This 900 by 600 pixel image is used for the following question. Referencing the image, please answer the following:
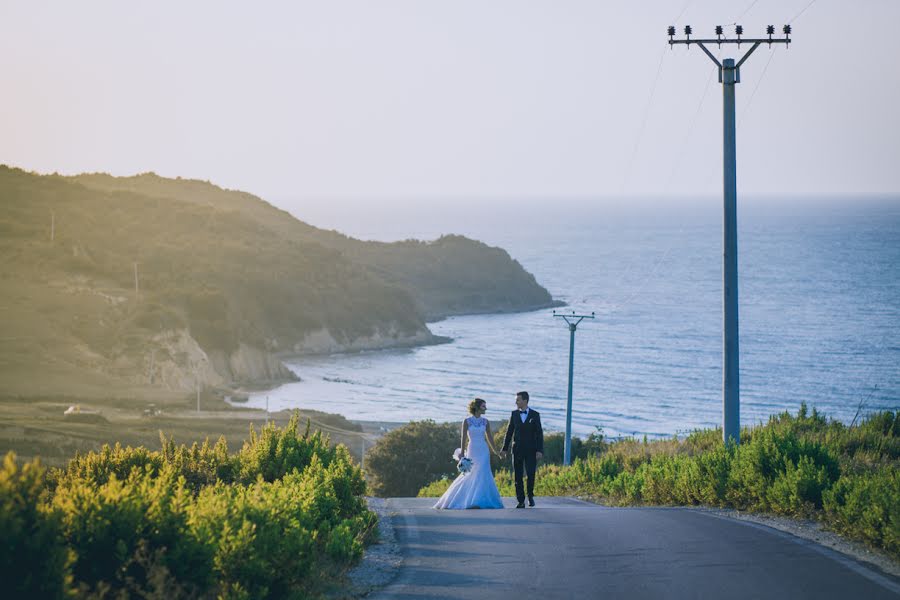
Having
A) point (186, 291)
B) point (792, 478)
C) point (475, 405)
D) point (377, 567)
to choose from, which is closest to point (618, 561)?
point (377, 567)

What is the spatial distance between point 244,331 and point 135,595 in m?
101

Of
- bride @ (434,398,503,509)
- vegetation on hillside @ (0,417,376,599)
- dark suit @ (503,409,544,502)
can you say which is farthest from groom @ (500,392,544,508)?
vegetation on hillside @ (0,417,376,599)

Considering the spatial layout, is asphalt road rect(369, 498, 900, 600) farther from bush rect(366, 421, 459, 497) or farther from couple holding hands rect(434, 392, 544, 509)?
bush rect(366, 421, 459, 497)

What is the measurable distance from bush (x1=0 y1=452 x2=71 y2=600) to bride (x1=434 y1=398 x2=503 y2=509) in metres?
9.56

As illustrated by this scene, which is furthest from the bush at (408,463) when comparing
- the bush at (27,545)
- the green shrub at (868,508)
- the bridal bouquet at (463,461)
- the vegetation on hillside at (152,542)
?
the bush at (27,545)

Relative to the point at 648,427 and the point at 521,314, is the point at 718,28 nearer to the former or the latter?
the point at 648,427

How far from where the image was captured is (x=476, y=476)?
15688mm

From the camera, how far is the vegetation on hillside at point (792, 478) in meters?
11.1

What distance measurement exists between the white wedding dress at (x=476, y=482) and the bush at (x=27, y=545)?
9582 mm

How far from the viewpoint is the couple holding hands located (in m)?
15.5

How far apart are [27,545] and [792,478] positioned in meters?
9.56

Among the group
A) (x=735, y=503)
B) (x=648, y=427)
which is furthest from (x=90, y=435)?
(x=735, y=503)

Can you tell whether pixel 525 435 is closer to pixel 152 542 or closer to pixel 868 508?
pixel 868 508

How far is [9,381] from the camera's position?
7138cm
